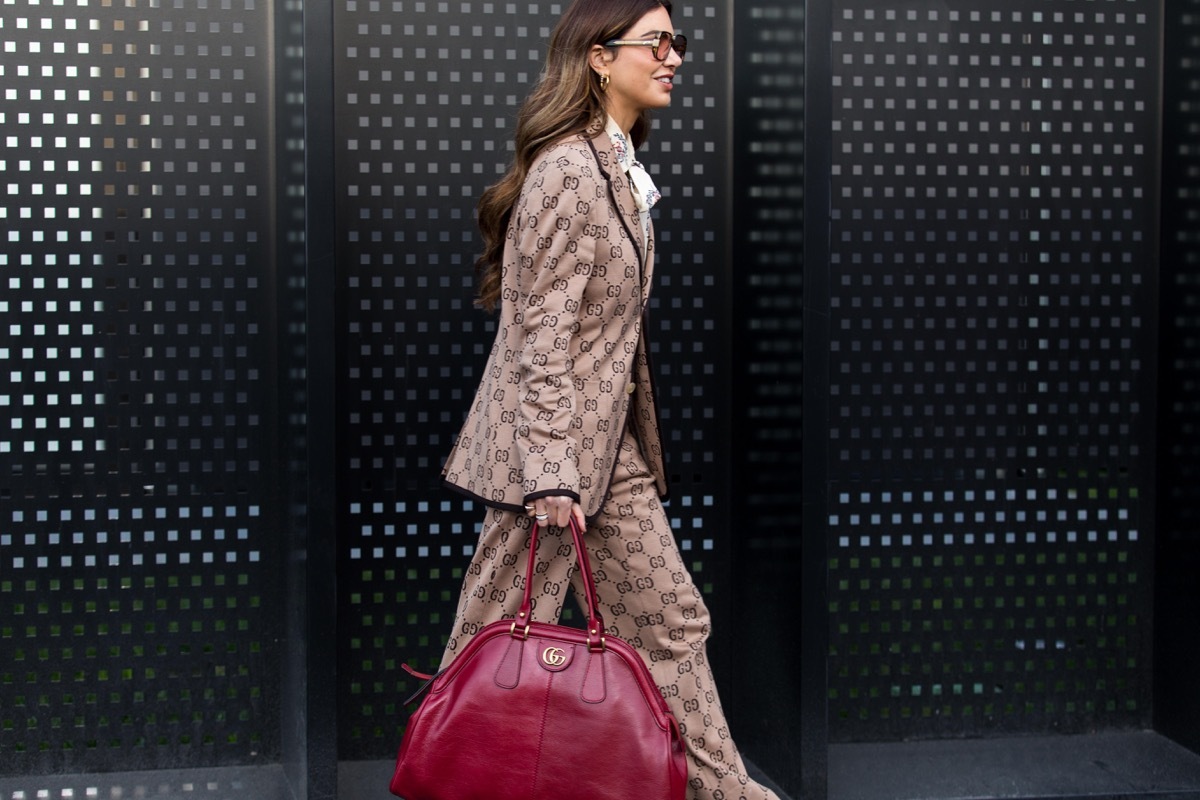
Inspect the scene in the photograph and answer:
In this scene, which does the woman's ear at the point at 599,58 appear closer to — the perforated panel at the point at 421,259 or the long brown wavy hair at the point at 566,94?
the long brown wavy hair at the point at 566,94

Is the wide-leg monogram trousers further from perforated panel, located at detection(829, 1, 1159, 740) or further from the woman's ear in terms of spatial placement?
perforated panel, located at detection(829, 1, 1159, 740)

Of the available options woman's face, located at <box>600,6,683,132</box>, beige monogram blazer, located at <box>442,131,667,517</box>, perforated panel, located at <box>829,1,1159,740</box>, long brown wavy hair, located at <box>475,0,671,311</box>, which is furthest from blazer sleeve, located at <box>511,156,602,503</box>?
perforated panel, located at <box>829,1,1159,740</box>

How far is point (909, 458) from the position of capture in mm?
4715

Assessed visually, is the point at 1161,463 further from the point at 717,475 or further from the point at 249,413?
the point at 249,413

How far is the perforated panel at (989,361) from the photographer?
4.66 meters

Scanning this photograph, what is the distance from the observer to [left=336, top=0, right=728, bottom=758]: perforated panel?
4398mm

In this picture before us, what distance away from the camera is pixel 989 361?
475 centimetres

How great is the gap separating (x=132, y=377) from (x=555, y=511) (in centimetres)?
179

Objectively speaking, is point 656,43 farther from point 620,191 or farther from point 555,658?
point 555,658

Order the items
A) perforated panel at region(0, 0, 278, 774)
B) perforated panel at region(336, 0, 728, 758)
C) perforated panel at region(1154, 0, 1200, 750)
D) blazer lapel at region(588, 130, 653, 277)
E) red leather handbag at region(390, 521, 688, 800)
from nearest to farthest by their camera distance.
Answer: red leather handbag at region(390, 521, 688, 800)
blazer lapel at region(588, 130, 653, 277)
perforated panel at region(0, 0, 278, 774)
perforated panel at region(336, 0, 728, 758)
perforated panel at region(1154, 0, 1200, 750)

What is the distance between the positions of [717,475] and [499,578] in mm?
1483

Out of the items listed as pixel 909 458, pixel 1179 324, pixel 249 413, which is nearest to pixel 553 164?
pixel 249 413

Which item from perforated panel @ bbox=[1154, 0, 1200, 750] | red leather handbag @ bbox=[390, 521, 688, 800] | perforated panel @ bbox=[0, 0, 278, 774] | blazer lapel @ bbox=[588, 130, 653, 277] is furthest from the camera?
perforated panel @ bbox=[1154, 0, 1200, 750]

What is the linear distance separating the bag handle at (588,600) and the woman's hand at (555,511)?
0.02 meters
